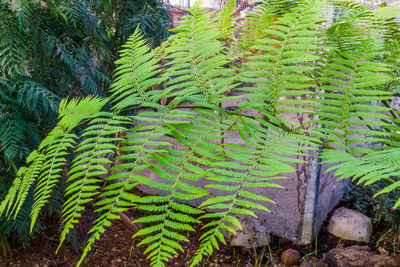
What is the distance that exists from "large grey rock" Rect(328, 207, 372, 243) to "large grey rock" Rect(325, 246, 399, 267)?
525 mm

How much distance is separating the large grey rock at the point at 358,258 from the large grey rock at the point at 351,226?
525 millimetres

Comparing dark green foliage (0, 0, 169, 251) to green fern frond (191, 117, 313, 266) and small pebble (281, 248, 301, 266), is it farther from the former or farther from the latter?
small pebble (281, 248, 301, 266)

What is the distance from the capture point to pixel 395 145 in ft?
1.81

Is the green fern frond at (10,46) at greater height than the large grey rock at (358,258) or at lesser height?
greater

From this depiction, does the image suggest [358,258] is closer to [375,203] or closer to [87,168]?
[375,203]

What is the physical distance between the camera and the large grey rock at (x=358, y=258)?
2125 mm

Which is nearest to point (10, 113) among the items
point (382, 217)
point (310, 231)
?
point (310, 231)

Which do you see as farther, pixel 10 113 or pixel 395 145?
pixel 10 113

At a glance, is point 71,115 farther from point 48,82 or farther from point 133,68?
point 48,82

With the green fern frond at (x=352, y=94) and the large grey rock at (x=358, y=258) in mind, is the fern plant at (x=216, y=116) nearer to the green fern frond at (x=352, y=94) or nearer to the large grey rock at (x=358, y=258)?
the green fern frond at (x=352, y=94)

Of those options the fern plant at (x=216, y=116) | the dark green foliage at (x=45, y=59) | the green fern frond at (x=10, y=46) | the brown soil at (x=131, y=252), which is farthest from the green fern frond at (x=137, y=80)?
the brown soil at (x=131, y=252)

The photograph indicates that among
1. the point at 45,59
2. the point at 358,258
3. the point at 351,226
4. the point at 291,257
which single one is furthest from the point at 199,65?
the point at 351,226

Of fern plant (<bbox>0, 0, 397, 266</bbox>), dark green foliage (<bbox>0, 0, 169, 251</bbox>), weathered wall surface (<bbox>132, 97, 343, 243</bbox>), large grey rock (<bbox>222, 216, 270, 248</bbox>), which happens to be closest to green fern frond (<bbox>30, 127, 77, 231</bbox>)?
fern plant (<bbox>0, 0, 397, 266</bbox>)

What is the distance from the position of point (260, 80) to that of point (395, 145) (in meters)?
0.27
